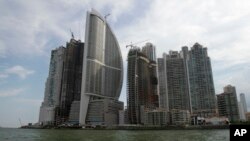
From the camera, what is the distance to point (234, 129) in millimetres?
11094

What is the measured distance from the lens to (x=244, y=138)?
1088 centimetres

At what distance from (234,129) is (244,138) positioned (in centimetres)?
55
